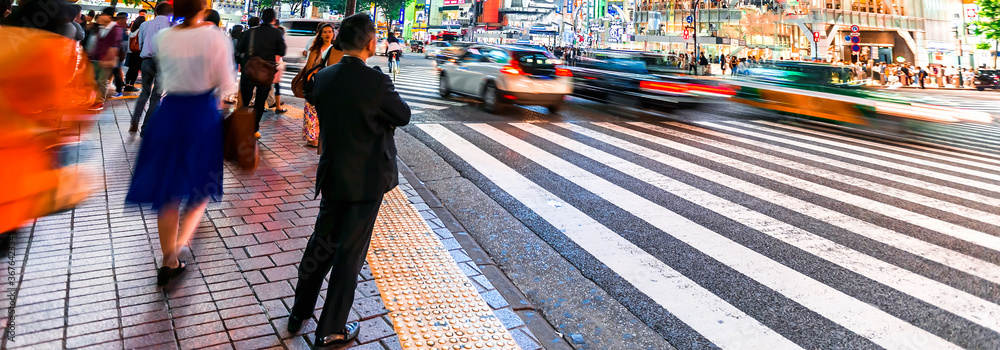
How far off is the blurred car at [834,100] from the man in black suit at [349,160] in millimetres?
12021

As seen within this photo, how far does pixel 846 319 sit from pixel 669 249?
135cm

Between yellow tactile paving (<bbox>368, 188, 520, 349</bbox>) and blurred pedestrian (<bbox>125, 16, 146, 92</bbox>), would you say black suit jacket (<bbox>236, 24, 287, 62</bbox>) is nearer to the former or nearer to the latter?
yellow tactile paving (<bbox>368, 188, 520, 349</bbox>)

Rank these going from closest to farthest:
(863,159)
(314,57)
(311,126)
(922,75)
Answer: (314,57)
(311,126)
(863,159)
(922,75)

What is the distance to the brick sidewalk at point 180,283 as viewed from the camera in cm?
281

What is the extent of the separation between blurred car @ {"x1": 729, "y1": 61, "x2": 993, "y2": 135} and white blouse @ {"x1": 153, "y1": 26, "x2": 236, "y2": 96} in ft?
40.2

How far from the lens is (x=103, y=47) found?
819 cm

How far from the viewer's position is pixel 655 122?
12.1m

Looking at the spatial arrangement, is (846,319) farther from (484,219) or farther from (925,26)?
(925,26)

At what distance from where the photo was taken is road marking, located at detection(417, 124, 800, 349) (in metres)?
3.26

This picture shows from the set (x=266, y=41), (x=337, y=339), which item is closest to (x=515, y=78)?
(x=266, y=41)

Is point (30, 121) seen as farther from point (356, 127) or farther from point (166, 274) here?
point (166, 274)

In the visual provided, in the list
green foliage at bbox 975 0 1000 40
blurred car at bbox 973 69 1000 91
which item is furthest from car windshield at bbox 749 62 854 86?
green foliage at bbox 975 0 1000 40

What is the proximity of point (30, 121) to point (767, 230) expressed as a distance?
16.3 feet

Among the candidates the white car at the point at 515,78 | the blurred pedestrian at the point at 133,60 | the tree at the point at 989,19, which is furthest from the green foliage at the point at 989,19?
the blurred pedestrian at the point at 133,60
